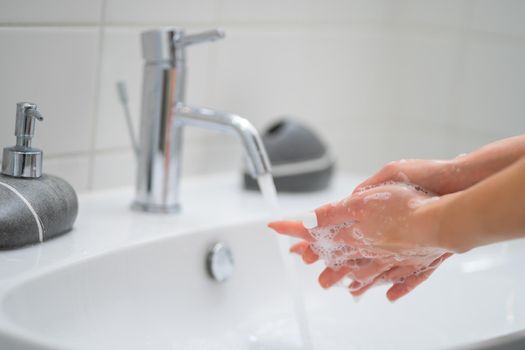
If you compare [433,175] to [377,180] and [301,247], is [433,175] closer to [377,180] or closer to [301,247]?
[377,180]

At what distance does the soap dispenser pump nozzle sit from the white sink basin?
2.9 inches

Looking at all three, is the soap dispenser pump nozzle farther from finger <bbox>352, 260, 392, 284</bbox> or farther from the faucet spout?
finger <bbox>352, 260, 392, 284</bbox>

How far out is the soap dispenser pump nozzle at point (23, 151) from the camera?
74 centimetres

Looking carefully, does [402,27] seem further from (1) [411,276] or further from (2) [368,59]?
(1) [411,276]

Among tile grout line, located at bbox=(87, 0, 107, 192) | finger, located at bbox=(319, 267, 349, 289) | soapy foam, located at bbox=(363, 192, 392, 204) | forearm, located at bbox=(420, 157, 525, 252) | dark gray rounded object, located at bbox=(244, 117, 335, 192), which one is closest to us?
forearm, located at bbox=(420, 157, 525, 252)

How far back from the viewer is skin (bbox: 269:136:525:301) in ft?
1.86

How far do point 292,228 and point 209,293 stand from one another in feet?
0.55

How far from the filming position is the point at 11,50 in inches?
32.1

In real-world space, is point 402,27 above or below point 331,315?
above

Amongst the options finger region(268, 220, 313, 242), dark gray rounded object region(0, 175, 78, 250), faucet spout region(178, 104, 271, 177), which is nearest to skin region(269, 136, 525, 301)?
finger region(268, 220, 313, 242)

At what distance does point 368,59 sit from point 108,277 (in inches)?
29.0

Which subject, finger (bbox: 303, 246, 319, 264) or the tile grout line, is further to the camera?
the tile grout line

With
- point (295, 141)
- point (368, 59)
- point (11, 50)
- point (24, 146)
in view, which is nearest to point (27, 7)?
point (11, 50)

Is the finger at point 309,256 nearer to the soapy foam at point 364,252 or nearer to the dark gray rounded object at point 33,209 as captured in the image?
the soapy foam at point 364,252
